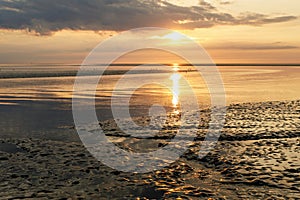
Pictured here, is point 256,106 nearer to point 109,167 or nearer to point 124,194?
point 109,167

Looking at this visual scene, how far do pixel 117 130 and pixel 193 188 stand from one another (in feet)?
33.2

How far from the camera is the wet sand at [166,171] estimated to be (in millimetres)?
10242

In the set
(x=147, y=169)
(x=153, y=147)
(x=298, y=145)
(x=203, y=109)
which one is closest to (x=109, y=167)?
(x=147, y=169)

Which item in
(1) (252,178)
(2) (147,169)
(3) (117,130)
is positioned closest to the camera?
(1) (252,178)

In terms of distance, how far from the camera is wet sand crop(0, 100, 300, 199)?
10.2 m

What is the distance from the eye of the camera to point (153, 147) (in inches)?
637

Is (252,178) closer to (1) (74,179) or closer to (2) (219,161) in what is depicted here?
(2) (219,161)

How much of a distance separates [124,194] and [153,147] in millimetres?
6096

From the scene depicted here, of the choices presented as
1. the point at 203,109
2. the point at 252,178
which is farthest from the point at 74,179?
the point at 203,109

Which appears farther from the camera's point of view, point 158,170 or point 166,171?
point 158,170

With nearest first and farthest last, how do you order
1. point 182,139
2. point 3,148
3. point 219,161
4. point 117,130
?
point 219,161 → point 3,148 → point 182,139 → point 117,130

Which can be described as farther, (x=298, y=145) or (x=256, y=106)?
(x=256, y=106)

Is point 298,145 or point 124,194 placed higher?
point 298,145

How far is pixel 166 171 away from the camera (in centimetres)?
1238
